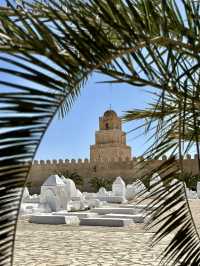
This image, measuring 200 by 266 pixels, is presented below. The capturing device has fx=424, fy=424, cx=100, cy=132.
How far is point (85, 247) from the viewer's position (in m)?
6.95

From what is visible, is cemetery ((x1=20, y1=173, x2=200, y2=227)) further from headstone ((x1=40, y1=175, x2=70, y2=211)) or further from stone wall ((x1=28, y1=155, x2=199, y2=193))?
stone wall ((x1=28, y1=155, x2=199, y2=193))

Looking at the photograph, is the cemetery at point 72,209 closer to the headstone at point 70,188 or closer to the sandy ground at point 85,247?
the headstone at point 70,188

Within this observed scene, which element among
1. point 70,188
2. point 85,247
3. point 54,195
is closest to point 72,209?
point 54,195

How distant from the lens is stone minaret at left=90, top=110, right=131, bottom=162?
47.9m

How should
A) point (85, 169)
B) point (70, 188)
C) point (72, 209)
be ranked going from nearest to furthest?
point (72, 209)
point (70, 188)
point (85, 169)

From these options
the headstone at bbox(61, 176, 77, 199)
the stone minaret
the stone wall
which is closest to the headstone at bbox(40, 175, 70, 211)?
the headstone at bbox(61, 176, 77, 199)

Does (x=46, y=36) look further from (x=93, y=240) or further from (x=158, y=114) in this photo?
(x=93, y=240)

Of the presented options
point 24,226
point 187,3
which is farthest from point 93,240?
point 187,3

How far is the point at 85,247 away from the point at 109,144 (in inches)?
1626

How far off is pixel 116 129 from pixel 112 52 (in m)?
48.1

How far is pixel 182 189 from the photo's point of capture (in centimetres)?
209

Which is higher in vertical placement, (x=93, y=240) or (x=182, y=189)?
(x=182, y=189)

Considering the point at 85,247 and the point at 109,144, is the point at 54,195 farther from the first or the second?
the point at 109,144

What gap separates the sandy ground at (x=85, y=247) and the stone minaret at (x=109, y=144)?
124 feet
